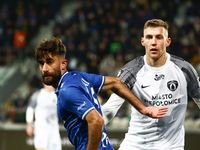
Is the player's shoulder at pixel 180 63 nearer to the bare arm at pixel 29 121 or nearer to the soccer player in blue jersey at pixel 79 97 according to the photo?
the soccer player in blue jersey at pixel 79 97

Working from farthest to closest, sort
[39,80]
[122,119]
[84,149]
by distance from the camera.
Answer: [39,80] < [122,119] < [84,149]

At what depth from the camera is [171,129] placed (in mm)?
3943

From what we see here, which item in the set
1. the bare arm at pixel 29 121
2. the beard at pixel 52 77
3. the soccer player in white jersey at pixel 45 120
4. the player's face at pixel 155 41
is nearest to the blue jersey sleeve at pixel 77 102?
the beard at pixel 52 77

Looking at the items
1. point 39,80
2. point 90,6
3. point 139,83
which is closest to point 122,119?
point 39,80

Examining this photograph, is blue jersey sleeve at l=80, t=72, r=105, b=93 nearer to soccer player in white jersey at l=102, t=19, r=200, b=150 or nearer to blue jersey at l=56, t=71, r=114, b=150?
blue jersey at l=56, t=71, r=114, b=150

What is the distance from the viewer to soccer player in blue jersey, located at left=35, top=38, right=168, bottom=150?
9.10 feet

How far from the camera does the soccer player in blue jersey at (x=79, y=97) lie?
2773 mm

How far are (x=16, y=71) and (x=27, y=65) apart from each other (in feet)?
1.86

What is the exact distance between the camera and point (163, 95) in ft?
12.9

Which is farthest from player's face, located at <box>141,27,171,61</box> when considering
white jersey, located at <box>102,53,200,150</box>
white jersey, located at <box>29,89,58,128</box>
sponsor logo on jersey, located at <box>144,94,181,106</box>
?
white jersey, located at <box>29,89,58,128</box>

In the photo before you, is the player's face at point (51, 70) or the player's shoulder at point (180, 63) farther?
the player's shoulder at point (180, 63)

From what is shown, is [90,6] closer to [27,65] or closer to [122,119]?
[27,65]

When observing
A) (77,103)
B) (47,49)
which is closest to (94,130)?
(77,103)

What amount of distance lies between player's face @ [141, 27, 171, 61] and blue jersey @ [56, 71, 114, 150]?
1.06 metres
